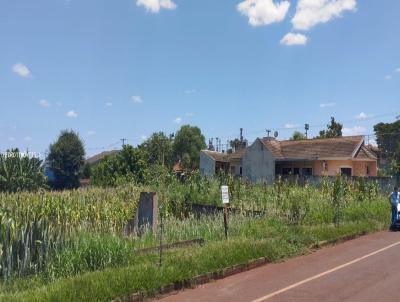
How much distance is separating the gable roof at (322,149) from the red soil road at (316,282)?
109 feet

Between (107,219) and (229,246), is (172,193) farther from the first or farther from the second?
(229,246)

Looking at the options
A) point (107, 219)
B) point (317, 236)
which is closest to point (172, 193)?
point (107, 219)

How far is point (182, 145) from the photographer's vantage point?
267ft

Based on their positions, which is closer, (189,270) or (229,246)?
(189,270)

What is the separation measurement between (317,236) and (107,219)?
26.8 ft

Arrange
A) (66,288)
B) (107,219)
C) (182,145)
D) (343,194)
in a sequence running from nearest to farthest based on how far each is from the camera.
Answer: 1. (66,288)
2. (107,219)
3. (343,194)
4. (182,145)

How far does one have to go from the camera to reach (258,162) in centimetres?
5234

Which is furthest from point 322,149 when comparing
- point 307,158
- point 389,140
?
point 389,140

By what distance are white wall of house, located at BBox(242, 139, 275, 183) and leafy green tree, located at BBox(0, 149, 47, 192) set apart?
859 inches

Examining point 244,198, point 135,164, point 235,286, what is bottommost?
point 235,286

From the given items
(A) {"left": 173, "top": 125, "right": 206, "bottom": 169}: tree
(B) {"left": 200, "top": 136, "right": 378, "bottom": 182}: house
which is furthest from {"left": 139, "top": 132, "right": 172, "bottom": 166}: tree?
(B) {"left": 200, "top": 136, "right": 378, "bottom": 182}: house

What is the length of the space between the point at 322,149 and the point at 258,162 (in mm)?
7249

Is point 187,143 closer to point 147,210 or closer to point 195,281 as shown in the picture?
point 147,210

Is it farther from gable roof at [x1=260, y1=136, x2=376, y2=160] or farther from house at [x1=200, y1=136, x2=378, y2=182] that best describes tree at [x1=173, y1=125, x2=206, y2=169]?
gable roof at [x1=260, y1=136, x2=376, y2=160]
